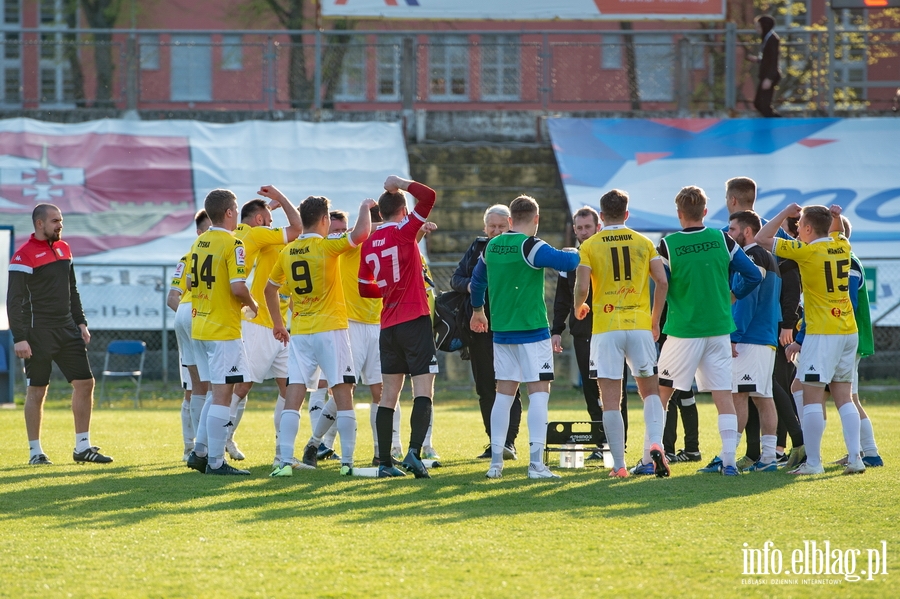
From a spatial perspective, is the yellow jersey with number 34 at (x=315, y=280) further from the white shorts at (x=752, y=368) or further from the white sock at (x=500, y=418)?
the white shorts at (x=752, y=368)

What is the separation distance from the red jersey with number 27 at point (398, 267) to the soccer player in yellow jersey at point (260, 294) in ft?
2.91

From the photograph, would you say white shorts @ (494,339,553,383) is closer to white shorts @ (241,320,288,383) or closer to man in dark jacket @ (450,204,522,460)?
man in dark jacket @ (450,204,522,460)

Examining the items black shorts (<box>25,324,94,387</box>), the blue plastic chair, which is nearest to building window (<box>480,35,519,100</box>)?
the blue plastic chair

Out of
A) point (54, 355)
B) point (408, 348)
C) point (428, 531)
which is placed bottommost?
point (428, 531)

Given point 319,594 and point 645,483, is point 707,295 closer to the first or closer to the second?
point 645,483

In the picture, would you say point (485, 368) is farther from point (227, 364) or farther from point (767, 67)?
point (767, 67)

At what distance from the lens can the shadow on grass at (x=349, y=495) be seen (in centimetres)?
657

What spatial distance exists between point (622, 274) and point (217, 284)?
3184mm

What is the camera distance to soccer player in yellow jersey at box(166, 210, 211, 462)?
921 cm

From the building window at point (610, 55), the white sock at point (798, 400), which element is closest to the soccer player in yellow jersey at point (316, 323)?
the white sock at point (798, 400)

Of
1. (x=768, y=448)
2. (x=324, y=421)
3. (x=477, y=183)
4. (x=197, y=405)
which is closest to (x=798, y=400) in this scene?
(x=768, y=448)

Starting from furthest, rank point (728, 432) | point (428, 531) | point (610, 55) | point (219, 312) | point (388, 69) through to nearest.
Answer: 1. point (388, 69)
2. point (610, 55)
3. point (219, 312)
4. point (728, 432)
5. point (428, 531)

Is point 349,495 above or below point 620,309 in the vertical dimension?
below

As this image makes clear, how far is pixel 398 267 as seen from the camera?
809 cm
